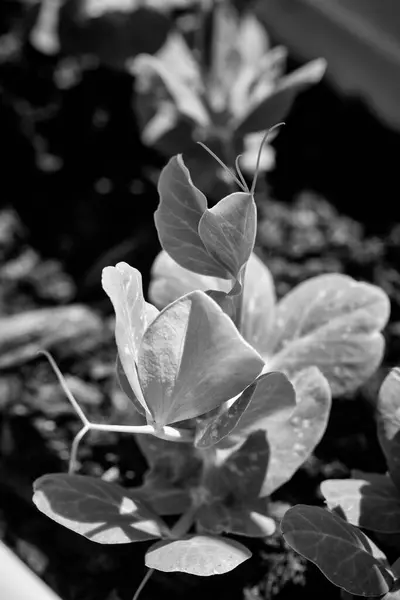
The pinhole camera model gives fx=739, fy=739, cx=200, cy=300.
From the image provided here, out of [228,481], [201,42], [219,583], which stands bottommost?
[219,583]

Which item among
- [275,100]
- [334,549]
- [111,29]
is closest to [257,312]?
[334,549]

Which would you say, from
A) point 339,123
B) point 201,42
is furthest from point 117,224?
point 339,123

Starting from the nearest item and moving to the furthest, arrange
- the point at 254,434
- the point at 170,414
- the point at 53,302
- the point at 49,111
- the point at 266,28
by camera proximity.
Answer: the point at 170,414 → the point at 254,434 → the point at 53,302 → the point at 49,111 → the point at 266,28

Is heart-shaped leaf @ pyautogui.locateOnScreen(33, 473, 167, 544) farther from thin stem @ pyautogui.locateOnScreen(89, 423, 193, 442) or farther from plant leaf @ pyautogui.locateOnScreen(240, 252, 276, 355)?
plant leaf @ pyautogui.locateOnScreen(240, 252, 276, 355)

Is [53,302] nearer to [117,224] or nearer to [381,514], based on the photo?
[117,224]

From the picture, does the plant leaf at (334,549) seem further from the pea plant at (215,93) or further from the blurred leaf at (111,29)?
the blurred leaf at (111,29)
